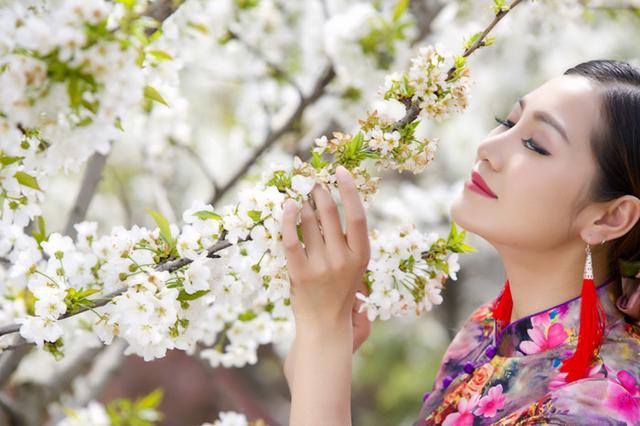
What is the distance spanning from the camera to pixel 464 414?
1.37m

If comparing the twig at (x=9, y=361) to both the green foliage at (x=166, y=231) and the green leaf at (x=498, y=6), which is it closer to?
the green foliage at (x=166, y=231)

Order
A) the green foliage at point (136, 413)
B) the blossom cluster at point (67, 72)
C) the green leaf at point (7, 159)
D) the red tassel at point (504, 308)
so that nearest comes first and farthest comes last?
the blossom cluster at point (67, 72), the green leaf at point (7, 159), the red tassel at point (504, 308), the green foliage at point (136, 413)

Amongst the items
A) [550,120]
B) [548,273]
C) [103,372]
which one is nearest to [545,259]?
[548,273]

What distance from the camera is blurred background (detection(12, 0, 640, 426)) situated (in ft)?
7.84

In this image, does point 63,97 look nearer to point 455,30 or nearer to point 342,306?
point 342,306

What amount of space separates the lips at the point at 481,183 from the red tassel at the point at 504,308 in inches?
10.8

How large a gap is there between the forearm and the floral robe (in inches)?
10.4

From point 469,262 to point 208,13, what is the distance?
5714 mm

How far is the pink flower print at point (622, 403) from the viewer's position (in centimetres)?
114

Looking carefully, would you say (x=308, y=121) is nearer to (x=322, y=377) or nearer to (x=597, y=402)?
(x=322, y=377)

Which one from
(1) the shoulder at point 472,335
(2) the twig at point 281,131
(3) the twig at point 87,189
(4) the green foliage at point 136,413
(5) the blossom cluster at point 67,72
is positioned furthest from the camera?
(2) the twig at point 281,131

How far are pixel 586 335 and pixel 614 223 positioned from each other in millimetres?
187

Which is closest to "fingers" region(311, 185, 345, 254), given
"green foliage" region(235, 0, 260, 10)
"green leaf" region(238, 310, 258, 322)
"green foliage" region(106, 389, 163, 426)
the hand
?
Result: the hand

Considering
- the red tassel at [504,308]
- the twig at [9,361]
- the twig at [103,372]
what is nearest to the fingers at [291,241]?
the red tassel at [504,308]
